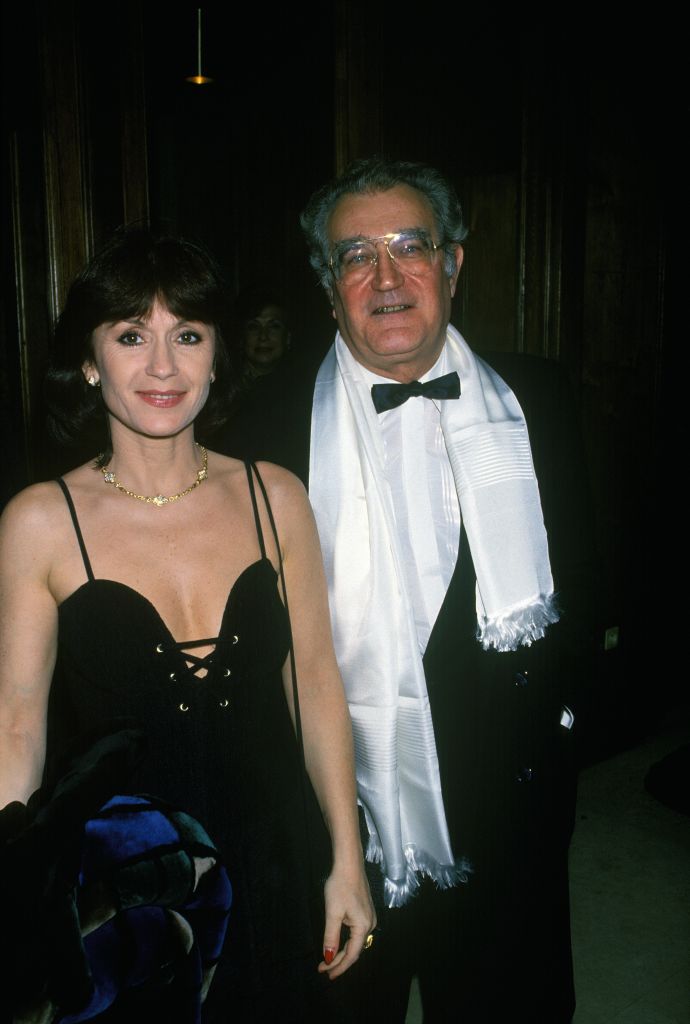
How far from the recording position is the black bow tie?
6.43 ft

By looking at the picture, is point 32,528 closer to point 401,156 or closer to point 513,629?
point 513,629

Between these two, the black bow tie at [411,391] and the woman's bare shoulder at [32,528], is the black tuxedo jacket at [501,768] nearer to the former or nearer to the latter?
the black bow tie at [411,391]

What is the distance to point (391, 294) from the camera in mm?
1890

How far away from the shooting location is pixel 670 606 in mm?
4297

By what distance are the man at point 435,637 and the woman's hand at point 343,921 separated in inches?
14.9

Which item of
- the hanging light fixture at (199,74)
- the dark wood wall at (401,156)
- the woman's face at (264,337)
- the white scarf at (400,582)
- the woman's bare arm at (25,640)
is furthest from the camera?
the woman's face at (264,337)

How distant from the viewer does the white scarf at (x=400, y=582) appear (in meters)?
1.86

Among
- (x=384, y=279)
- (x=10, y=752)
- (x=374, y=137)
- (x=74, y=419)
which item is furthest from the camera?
(x=374, y=137)

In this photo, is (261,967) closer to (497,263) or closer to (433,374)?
(433,374)

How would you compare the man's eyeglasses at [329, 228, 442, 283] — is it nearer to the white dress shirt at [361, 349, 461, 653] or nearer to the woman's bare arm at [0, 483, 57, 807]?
the white dress shirt at [361, 349, 461, 653]

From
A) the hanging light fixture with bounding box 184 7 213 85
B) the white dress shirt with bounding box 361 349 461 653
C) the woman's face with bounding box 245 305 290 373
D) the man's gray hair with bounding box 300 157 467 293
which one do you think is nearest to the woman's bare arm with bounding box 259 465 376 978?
the white dress shirt with bounding box 361 349 461 653

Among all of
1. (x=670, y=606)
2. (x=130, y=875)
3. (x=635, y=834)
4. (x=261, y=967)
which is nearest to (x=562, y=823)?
(x=261, y=967)

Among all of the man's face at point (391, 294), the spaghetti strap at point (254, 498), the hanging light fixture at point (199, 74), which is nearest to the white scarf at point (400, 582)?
the man's face at point (391, 294)

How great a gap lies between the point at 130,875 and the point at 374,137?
273cm
